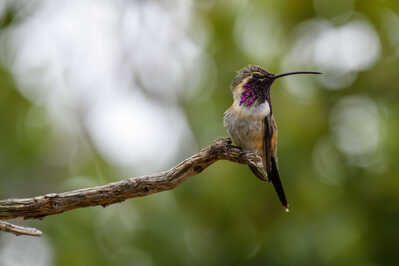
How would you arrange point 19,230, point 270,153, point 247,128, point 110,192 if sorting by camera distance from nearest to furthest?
point 19,230 < point 110,192 < point 247,128 < point 270,153

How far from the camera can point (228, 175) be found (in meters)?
6.01

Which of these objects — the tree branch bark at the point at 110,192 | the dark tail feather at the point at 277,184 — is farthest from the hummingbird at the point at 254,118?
the tree branch bark at the point at 110,192

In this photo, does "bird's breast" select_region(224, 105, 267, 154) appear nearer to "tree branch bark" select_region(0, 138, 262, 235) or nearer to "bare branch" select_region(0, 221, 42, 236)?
"tree branch bark" select_region(0, 138, 262, 235)

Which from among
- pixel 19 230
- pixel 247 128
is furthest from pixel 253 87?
pixel 19 230

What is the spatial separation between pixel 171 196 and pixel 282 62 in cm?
209

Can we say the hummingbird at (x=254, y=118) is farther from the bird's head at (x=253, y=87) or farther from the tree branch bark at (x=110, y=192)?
the tree branch bark at (x=110, y=192)

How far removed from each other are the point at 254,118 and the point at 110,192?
1.43 meters

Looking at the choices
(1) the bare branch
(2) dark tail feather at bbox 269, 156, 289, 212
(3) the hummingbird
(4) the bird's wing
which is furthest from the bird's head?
(1) the bare branch

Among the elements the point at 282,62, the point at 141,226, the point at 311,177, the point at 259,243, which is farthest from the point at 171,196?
the point at 282,62

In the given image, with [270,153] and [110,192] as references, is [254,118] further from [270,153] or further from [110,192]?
[110,192]

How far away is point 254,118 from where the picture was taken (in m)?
3.95

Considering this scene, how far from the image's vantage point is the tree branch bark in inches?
114

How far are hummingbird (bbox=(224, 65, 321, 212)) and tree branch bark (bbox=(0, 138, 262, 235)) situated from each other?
71cm

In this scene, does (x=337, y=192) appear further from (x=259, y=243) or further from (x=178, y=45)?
(x=178, y=45)
